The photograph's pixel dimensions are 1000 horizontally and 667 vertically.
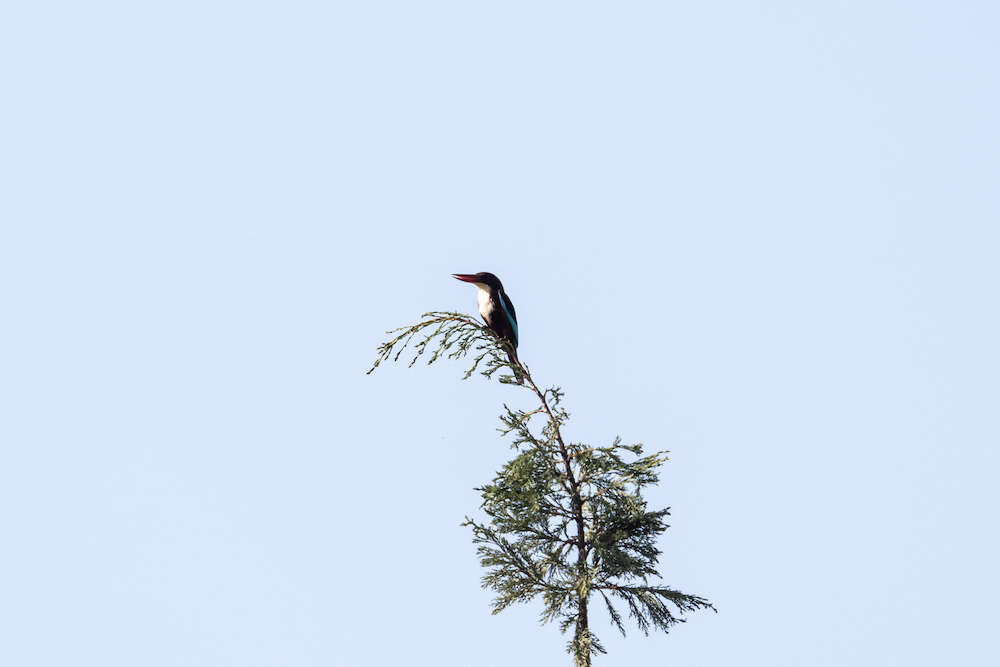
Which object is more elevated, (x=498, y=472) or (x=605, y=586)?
(x=498, y=472)

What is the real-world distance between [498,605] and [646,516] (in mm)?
1452

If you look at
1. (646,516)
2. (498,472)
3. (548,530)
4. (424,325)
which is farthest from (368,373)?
(646,516)

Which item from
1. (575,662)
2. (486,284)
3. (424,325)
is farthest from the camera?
(486,284)

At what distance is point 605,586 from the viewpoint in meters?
8.13

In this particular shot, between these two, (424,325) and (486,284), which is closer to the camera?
(424,325)

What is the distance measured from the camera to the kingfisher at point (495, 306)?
9.48m

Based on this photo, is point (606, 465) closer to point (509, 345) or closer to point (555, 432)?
point (555, 432)

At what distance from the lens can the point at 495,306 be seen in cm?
952

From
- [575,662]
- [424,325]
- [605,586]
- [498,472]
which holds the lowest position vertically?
[575,662]

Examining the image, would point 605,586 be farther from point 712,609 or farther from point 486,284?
point 486,284

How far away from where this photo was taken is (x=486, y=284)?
973cm

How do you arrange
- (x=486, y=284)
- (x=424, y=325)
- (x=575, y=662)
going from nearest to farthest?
(x=575, y=662) → (x=424, y=325) → (x=486, y=284)

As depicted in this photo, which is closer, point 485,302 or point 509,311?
point 485,302

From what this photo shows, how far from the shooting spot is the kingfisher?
9.48 m
